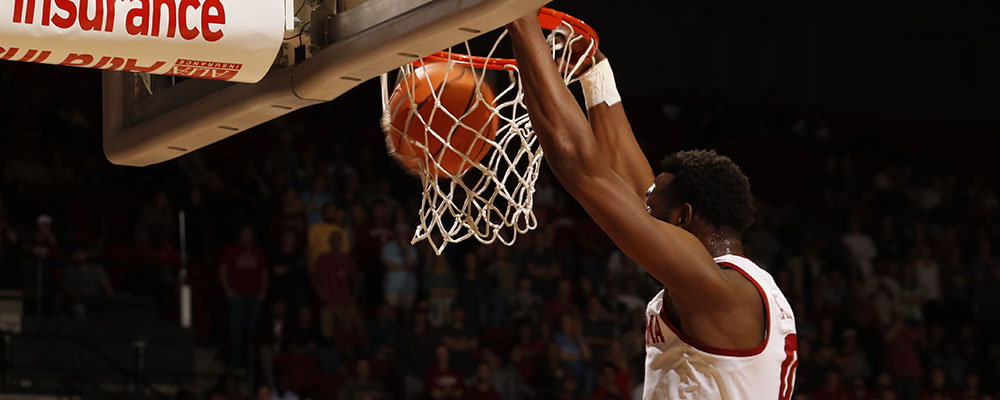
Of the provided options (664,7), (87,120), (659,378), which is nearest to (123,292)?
(87,120)

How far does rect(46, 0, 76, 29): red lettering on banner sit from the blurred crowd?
5404 millimetres

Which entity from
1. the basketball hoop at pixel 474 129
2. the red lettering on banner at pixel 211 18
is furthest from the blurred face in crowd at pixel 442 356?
the red lettering on banner at pixel 211 18

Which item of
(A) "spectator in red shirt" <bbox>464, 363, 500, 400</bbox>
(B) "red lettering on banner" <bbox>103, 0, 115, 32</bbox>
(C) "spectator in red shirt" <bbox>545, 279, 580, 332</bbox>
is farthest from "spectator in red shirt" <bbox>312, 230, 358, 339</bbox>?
(B) "red lettering on banner" <bbox>103, 0, 115, 32</bbox>

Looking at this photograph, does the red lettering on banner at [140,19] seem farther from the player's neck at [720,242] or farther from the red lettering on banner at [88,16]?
the player's neck at [720,242]

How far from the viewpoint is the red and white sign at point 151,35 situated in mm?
2815

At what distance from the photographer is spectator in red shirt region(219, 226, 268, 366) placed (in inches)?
354

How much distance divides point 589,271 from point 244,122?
26.4 ft

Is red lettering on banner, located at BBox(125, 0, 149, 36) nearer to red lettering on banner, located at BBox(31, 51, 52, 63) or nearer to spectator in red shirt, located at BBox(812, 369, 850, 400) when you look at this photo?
red lettering on banner, located at BBox(31, 51, 52, 63)

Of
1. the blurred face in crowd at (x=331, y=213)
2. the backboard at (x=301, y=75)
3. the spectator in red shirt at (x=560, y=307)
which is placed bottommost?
the spectator in red shirt at (x=560, y=307)

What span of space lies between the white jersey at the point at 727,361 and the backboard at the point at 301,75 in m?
0.71

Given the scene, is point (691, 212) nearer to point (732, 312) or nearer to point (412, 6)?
point (732, 312)

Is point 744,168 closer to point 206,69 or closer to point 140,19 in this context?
point 206,69

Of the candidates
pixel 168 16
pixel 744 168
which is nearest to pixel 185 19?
pixel 168 16

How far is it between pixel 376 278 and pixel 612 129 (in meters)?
6.80
